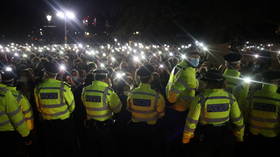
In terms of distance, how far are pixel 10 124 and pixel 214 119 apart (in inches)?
147

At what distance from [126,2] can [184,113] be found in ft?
26.5

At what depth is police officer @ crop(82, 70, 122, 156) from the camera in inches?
191

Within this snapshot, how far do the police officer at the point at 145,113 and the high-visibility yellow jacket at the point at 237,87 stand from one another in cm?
171

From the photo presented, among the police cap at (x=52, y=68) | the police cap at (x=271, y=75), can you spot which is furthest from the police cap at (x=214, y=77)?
the police cap at (x=52, y=68)

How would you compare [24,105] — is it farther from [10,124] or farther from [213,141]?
[213,141]

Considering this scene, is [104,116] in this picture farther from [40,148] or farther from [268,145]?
[268,145]

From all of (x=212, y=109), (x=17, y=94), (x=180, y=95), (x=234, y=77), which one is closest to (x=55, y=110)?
(x=17, y=94)

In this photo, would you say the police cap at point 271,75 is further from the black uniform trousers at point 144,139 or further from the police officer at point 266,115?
the black uniform trousers at point 144,139

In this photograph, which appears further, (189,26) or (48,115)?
(189,26)

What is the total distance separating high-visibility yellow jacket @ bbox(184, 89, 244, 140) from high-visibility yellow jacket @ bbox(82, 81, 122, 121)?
165 centimetres

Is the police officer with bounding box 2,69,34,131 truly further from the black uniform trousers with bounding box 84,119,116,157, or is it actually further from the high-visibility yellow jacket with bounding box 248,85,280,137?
the high-visibility yellow jacket with bounding box 248,85,280,137

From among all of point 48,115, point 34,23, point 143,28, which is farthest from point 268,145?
point 34,23

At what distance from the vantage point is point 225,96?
4.00 m

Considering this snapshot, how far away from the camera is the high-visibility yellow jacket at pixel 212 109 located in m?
3.96
